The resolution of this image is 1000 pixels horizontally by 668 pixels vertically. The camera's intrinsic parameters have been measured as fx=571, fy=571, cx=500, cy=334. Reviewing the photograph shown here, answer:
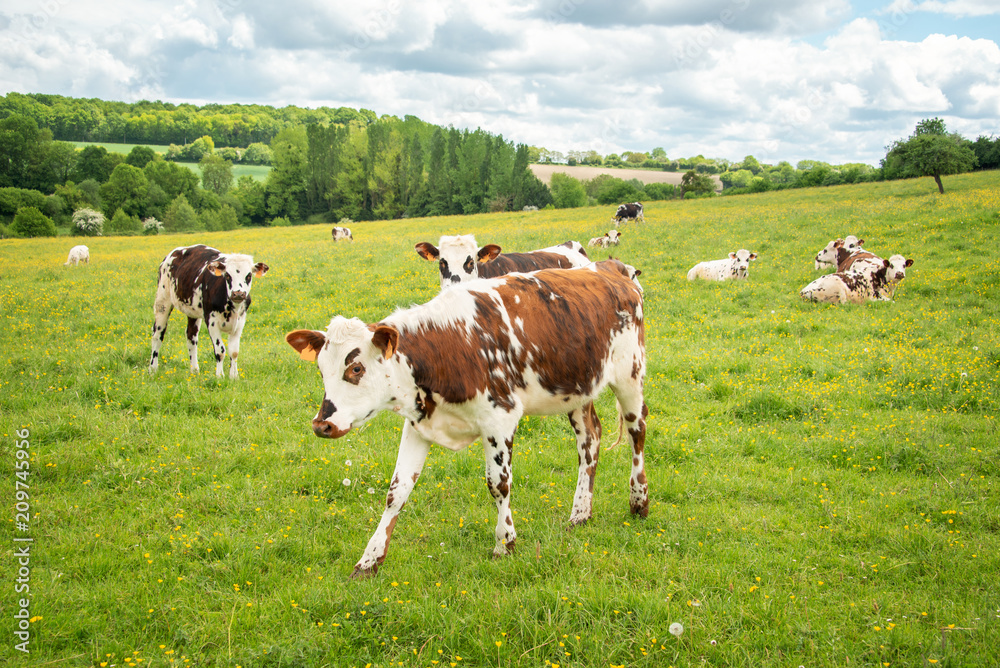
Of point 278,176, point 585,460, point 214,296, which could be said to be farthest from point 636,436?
point 278,176

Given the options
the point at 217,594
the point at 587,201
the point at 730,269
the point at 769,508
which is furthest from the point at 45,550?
the point at 587,201

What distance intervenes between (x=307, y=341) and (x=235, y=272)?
20.3ft

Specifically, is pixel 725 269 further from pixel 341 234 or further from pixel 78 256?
pixel 78 256

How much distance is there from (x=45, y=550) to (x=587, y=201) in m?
84.5

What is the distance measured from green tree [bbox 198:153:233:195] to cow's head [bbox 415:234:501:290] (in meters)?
90.0

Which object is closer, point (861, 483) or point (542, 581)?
point (542, 581)

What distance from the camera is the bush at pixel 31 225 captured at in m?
Result: 50.3

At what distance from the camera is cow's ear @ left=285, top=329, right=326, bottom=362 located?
4.34 m

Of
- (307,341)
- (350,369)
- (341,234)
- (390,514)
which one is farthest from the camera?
(341,234)

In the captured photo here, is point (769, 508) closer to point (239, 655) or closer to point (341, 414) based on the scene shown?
point (341, 414)

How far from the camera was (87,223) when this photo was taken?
5731 cm

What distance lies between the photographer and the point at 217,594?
432 cm

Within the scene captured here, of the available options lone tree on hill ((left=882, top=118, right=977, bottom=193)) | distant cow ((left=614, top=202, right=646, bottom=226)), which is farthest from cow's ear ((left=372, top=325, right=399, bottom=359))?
lone tree on hill ((left=882, top=118, right=977, bottom=193))

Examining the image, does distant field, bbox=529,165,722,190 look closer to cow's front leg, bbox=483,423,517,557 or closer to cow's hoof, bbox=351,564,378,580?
cow's front leg, bbox=483,423,517,557
